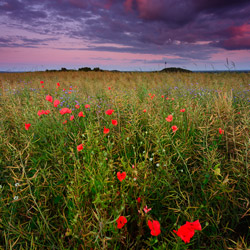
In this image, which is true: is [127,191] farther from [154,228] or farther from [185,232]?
[185,232]

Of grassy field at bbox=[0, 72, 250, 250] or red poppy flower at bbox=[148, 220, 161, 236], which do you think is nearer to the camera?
red poppy flower at bbox=[148, 220, 161, 236]

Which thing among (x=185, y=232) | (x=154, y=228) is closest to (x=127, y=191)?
(x=154, y=228)

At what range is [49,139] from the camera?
6.77 feet

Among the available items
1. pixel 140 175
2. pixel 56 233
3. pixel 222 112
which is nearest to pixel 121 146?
pixel 140 175

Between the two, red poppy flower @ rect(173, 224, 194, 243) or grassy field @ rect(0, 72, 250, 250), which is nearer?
red poppy flower @ rect(173, 224, 194, 243)

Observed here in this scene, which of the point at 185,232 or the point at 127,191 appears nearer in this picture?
the point at 185,232

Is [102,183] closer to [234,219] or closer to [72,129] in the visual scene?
[234,219]

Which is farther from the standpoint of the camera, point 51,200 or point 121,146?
point 121,146

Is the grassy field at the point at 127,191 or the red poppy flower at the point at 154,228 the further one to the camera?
the grassy field at the point at 127,191

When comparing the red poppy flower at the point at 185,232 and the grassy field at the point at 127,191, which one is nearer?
the red poppy flower at the point at 185,232

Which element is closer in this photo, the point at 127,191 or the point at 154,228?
the point at 154,228

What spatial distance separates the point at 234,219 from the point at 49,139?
1.97m

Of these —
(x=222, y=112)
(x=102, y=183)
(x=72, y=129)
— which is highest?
(x=222, y=112)

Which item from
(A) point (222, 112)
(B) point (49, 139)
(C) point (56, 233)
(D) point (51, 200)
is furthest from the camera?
(A) point (222, 112)
